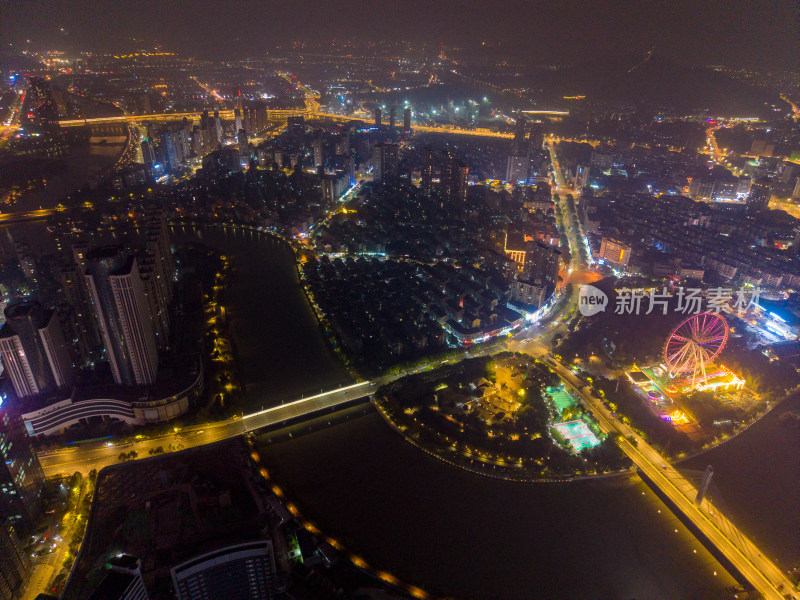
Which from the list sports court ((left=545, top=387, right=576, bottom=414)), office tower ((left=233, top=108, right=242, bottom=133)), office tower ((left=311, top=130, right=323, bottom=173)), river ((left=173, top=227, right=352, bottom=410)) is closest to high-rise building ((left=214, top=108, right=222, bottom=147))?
office tower ((left=233, top=108, right=242, bottom=133))

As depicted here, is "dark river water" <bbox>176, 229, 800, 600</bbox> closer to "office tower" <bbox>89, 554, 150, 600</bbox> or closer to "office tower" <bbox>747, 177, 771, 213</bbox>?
"office tower" <bbox>89, 554, 150, 600</bbox>

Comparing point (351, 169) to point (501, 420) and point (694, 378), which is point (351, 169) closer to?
point (501, 420)

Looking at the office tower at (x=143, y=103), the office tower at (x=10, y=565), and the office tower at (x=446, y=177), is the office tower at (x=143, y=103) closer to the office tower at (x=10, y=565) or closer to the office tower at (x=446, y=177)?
the office tower at (x=446, y=177)

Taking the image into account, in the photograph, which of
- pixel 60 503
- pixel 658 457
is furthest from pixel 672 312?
pixel 60 503

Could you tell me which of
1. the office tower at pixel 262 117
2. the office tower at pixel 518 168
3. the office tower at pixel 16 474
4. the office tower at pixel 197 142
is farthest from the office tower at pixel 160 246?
the office tower at pixel 262 117

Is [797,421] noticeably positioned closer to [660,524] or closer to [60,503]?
[660,524]

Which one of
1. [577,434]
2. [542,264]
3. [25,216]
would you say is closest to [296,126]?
[25,216]
